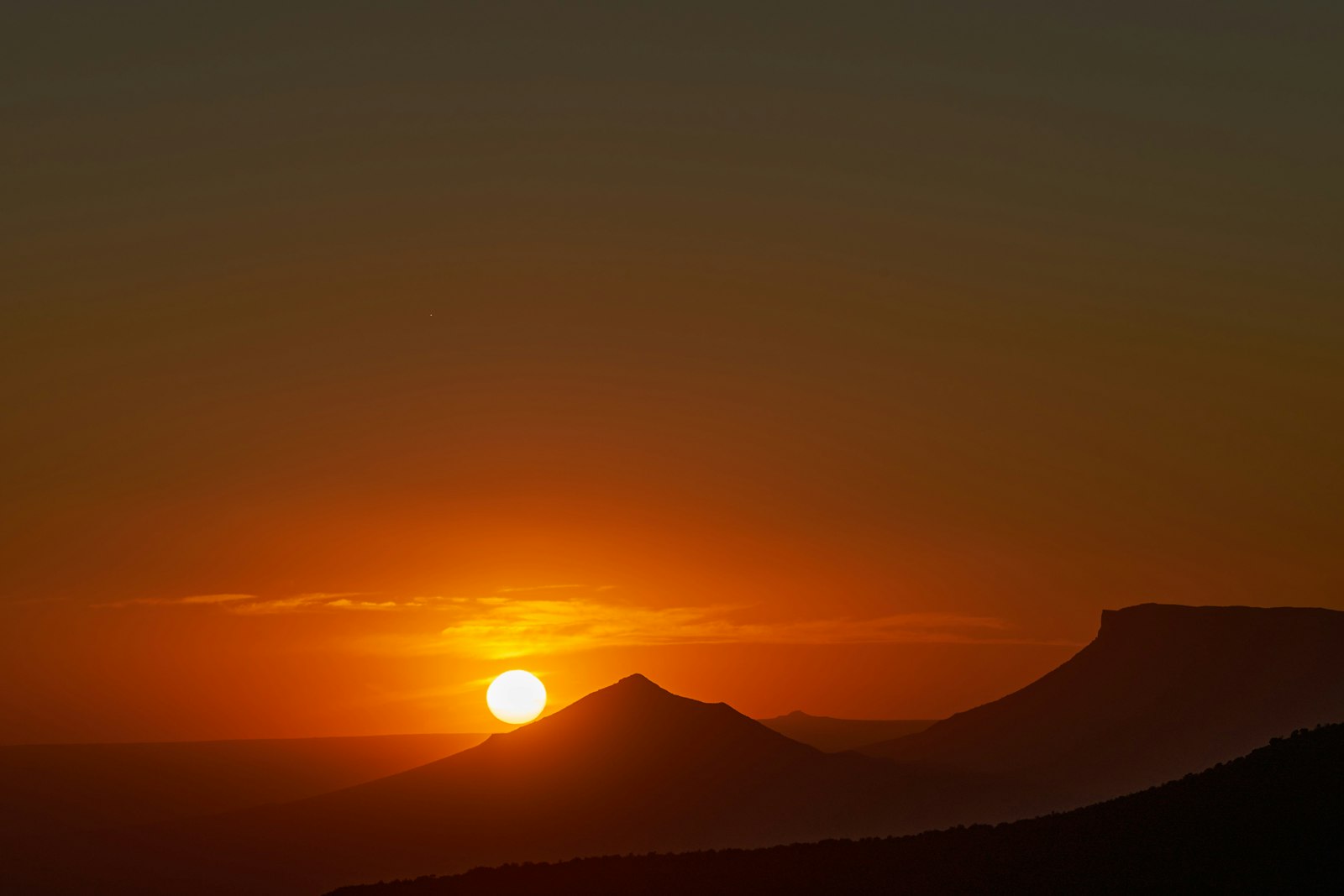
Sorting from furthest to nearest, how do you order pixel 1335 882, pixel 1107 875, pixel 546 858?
1. pixel 546 858
2. pixel 1107 875
3. pixel 1335 882

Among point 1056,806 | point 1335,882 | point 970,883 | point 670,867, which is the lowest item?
point 1335,882

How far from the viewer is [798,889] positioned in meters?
49.8

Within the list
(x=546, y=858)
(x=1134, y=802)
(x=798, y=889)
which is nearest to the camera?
(x=798, y=889)

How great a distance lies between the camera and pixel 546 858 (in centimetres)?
18888

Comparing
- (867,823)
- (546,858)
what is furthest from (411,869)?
(867,823)

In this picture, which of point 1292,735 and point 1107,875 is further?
point 1292,735

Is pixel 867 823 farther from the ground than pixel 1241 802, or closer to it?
farther from the ground

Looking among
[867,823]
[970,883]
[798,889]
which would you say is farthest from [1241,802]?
[867,823]

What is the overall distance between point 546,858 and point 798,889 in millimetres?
146801

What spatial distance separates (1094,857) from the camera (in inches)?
1886

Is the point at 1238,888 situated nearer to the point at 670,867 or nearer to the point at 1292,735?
the point at 1292,735

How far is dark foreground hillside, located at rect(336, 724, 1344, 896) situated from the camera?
146 ft

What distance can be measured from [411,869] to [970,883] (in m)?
166

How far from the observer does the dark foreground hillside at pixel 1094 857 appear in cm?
4441
